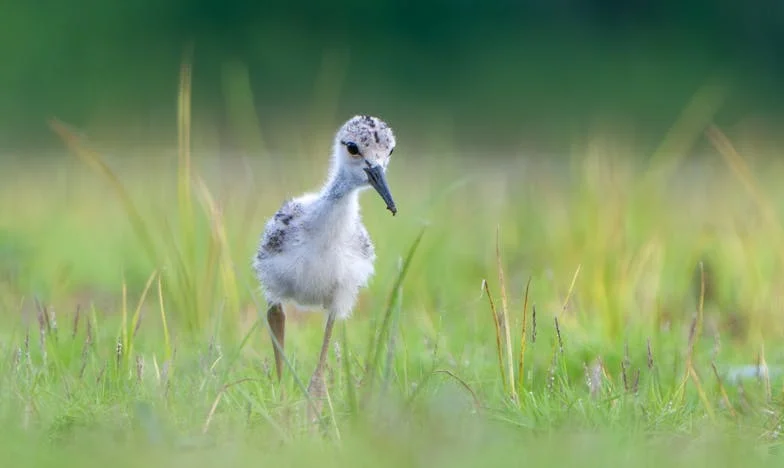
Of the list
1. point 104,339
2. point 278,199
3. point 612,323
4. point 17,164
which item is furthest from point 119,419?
point 17,164

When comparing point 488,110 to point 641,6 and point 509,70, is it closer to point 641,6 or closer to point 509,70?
point 509,70

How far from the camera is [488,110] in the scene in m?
16.5

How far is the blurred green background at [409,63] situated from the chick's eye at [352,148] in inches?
394

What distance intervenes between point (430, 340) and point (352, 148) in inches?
38.5

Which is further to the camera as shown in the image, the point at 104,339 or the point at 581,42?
the point at 581,42

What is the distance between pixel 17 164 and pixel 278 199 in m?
4.85

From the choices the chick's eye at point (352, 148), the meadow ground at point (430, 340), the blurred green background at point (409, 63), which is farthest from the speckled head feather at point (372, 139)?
the blurred green background at point (409, 63)

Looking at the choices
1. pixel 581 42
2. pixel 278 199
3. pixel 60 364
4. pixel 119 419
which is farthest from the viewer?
pixel 581 42

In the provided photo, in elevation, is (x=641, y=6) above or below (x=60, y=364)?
above

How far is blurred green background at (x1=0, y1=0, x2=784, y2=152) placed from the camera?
1551 cm

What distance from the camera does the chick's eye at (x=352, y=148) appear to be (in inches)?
160

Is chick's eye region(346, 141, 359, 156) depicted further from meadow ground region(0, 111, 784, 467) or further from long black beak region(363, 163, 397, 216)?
meadow ground region(0, 111, 784, 467)

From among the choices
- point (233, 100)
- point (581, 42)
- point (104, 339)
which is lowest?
point (104, 339)

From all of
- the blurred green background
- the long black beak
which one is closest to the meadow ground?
the long black beak
